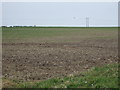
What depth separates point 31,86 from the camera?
8984mm

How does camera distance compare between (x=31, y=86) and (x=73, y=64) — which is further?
(x=73, y=64)

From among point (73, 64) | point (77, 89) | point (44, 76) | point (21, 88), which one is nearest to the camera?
point (77, 89)

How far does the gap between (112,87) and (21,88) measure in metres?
3.19

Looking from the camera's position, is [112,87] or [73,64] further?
[73,64]

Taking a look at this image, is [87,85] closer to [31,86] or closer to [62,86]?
[62,86]

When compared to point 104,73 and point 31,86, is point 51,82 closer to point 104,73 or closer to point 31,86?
point 31,86

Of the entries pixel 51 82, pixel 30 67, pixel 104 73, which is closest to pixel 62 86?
pixel 51 82

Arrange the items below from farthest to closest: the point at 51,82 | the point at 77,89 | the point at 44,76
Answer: the point at 44,76
the point at 51,82
the point at 77,89

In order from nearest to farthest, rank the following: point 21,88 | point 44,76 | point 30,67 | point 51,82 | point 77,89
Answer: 1. point 77,89
2. point 21,88
3. point 51,82
4. point 44,76
5. point 30,67

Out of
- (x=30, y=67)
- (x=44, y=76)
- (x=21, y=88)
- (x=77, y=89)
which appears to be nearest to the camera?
(x=77, y=89)

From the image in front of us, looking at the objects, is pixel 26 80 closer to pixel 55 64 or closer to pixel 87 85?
pixel 87 85

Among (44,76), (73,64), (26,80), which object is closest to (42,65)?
(73,64)

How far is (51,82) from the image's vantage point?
9555 millimetres

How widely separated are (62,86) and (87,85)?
2.88ft
